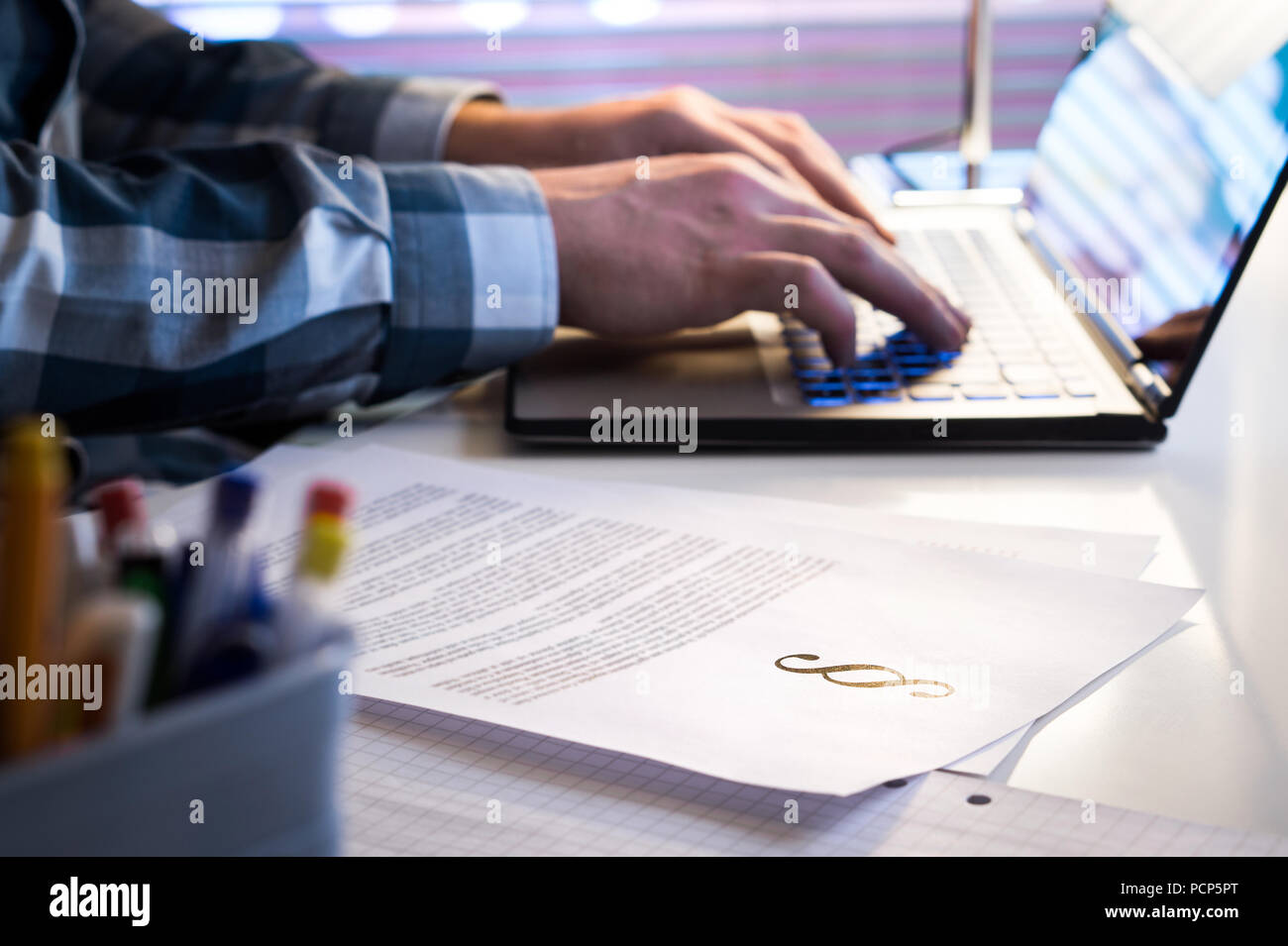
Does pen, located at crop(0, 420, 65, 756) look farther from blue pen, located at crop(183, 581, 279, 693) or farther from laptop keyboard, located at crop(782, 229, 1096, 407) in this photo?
laptop keyboard, located at crop(782, 229, 1096, 407)

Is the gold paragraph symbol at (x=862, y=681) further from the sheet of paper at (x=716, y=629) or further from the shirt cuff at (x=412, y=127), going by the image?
the shirt cuff at (x=412, y=127)

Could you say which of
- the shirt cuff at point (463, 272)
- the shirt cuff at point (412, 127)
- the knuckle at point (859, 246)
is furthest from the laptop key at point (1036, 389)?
the shirt cuff at point (412, 127)

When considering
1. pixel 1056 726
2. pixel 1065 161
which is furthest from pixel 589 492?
pixel 1065 161

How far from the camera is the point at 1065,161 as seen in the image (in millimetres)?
943

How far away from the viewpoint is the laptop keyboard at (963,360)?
2.23 ft

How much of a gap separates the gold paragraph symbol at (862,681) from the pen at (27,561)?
0.88 ft

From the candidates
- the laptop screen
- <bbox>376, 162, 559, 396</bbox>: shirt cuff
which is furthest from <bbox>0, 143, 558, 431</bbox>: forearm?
the laptop screen

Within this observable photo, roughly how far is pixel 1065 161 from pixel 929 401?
380mm

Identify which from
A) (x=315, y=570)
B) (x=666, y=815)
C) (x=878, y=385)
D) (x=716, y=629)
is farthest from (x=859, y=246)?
(x=315, y=570)

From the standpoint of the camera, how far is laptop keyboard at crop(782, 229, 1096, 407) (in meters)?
0.68

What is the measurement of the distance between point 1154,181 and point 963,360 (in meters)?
0.18

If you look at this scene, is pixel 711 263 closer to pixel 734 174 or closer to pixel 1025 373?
pixel 734 174

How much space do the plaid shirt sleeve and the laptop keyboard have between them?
0.17m
